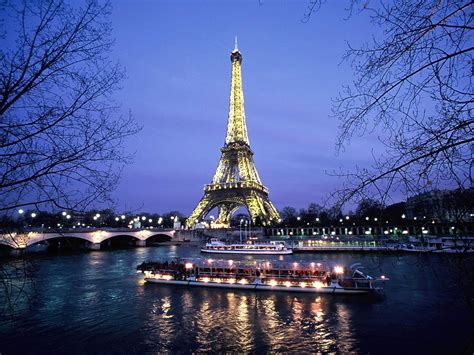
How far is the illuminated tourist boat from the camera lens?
25200 millimetres

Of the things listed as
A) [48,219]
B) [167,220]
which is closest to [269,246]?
[48,219]

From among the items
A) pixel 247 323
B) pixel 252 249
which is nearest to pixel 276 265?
pixel 247 323

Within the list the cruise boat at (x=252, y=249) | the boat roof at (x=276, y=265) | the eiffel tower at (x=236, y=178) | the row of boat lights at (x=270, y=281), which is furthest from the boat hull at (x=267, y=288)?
the eiffel tower at (x=236, y=178)

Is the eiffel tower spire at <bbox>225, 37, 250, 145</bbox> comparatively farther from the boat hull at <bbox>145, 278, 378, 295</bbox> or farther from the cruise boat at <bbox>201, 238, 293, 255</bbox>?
the boat hull at <bbox>145, 278, 378, 295</bbox>

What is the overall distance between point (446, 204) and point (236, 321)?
649 inches

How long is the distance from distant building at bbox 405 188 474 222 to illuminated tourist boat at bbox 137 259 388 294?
71.5 feet

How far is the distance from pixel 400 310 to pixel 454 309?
316 centimetres

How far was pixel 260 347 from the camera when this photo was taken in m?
14.5

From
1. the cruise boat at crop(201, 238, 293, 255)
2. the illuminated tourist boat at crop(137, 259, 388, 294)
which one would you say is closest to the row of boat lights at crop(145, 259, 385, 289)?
the illuminated tourist boat at crop(137, 259, 388, 294)

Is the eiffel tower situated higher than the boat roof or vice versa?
the eiffel tower

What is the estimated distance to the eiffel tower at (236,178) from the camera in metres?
80.6

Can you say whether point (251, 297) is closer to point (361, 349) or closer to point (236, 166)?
point (361, 349)

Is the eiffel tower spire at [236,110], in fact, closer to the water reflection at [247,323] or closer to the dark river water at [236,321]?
the dark river water at [236,321]

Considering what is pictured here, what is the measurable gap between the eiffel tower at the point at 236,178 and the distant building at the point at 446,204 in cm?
7500
